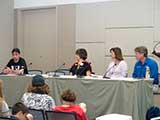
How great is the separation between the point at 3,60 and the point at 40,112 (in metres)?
5.65

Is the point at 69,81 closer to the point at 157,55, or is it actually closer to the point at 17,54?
the point at 17,54

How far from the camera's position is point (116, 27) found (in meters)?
7.53

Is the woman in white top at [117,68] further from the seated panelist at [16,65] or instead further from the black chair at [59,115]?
the black chair at [59,115]

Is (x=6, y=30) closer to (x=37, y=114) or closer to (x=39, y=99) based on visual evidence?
(x=39, y=99)

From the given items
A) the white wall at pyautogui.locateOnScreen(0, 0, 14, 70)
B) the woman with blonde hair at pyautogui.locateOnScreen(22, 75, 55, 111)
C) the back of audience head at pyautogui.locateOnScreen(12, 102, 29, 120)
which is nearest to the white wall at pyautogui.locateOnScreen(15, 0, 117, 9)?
the white wall at pyautogui.locateOnScreen(0, 0, 14, 70)

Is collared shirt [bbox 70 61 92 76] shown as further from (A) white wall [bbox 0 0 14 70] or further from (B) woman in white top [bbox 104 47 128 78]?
(A) white wall [bbox 0 0 14 70]

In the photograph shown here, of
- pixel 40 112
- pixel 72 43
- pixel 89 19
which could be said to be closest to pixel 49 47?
pixel 72 43

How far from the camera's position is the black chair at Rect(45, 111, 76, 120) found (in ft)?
10.1

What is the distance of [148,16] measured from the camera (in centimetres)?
717

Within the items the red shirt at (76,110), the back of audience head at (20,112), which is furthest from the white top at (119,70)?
the back of audience head at (20,112)

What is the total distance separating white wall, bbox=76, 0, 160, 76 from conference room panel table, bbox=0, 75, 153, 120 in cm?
251

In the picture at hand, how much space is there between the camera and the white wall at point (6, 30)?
28.4 feet

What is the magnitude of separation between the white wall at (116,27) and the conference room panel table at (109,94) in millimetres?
2507

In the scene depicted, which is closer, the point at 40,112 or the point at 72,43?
the point at 40,112
